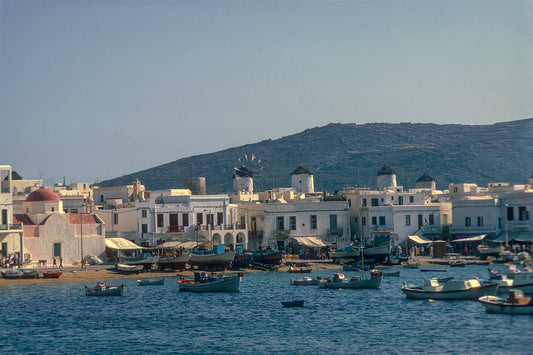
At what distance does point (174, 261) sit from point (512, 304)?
120ft

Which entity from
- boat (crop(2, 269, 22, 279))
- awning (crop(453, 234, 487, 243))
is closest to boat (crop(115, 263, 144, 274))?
boat (crop(2, 269, 22, 279))

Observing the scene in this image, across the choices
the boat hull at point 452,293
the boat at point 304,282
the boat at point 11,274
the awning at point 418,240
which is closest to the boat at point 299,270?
the boat at point 304,282

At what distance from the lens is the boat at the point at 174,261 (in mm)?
70750

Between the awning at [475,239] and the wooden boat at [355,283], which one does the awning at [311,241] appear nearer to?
the awning at [475,239]

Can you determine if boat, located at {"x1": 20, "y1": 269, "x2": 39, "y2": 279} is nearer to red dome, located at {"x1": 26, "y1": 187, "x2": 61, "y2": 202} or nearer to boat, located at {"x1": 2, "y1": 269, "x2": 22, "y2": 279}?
boat, located at {"x1": 2, "y1": 269, "x2": 22, "y2": 279}

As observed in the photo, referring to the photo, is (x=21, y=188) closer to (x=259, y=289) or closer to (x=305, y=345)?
(x=259, y=289)

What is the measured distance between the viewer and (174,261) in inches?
2793

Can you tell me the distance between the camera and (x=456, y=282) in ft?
164

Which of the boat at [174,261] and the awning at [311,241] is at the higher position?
the awning at [311,241]

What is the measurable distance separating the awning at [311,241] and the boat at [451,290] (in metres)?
26.6

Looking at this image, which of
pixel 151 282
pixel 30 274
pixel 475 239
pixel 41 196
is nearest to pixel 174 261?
pixel 151 282

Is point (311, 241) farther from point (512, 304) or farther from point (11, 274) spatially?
point (512, 304)

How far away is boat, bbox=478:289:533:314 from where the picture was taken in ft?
128

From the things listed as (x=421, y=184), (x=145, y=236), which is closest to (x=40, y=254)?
(x=145, y=236)
